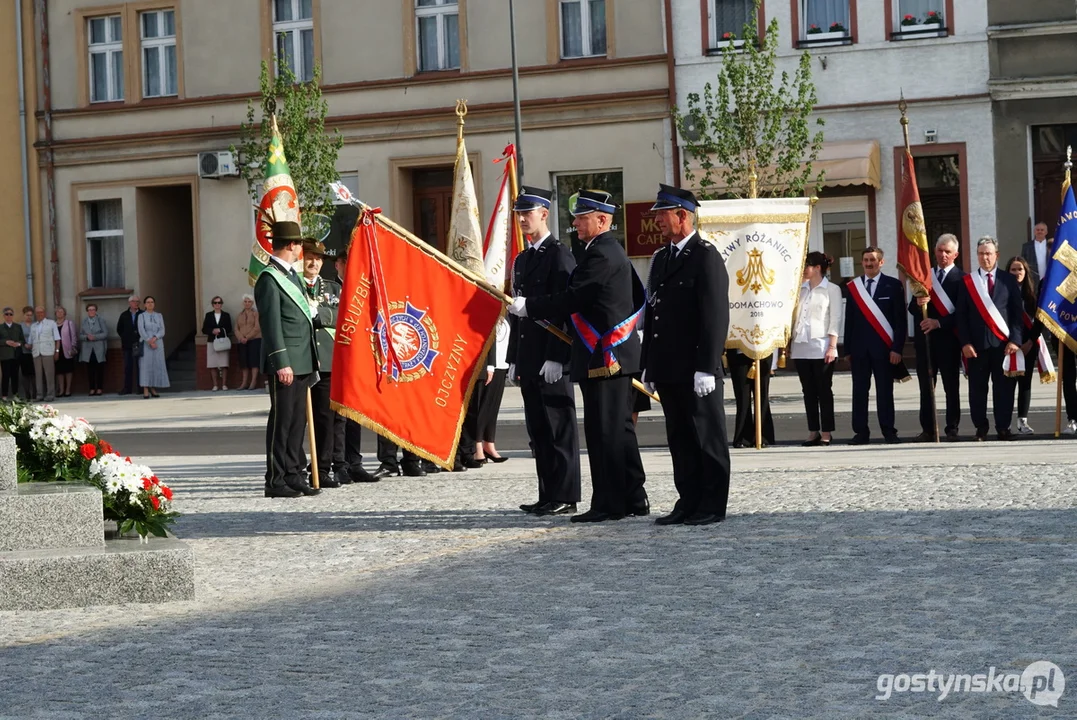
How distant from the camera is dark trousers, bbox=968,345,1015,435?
1563 centimetres

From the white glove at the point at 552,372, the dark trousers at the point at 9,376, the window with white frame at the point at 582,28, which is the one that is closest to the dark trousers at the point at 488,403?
the white glove at the point at 552,372

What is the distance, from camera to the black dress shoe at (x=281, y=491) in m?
12.5

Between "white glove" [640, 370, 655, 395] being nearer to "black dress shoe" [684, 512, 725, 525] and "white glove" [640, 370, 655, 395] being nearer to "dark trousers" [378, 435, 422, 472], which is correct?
"black dress shoe" [684, 512, 725, 525]

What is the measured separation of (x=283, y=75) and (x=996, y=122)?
12051 millimetres

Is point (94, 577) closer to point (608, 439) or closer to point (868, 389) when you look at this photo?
point (608, 439)

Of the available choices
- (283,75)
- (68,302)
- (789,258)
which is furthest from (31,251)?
(789,258)

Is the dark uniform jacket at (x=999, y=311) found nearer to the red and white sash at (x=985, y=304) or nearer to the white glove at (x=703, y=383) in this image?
the red and white sash at (x=985, y=304)

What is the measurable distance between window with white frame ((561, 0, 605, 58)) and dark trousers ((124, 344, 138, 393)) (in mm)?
9972

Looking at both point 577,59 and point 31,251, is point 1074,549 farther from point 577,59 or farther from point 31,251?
point 31,251

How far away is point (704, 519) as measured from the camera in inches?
381

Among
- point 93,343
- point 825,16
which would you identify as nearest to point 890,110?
point 825,16

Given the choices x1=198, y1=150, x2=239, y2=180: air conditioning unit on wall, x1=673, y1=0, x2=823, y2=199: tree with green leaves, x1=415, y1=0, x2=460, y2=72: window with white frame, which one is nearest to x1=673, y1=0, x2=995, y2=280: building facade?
x1=673, y1=0, x2=823, y2=199: tree with green leaves

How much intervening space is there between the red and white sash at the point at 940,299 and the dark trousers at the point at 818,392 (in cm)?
111

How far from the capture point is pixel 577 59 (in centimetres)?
3105
